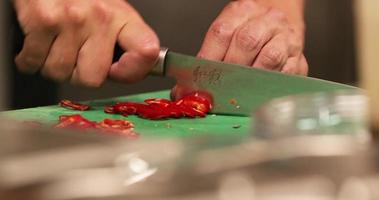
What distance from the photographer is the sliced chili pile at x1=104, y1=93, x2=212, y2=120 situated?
2.59ft

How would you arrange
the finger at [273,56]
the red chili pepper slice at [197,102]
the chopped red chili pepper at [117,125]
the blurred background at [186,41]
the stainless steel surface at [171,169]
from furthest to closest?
the blurred background at [186,41]
the finger at [273,56]
the red chili pepper slice at [197,102]
the chopped red chili pepper at [117,125]
the stainless steel surface at [171,169]

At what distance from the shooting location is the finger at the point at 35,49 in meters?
0.85

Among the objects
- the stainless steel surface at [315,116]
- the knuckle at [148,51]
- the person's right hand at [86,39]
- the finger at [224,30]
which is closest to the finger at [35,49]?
the person's right hand at [86,39]

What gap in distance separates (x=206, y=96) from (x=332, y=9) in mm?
710

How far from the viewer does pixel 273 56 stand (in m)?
0.98

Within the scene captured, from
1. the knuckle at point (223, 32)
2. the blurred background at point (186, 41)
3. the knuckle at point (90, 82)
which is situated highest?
the knuckle at point (223, 32)

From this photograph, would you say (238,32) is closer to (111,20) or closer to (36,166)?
(111,20)

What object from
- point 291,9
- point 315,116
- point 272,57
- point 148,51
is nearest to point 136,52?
point 148,51

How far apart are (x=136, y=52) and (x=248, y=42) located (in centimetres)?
20

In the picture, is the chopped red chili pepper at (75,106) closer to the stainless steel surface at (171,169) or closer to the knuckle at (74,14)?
the knuckle at (74,14)

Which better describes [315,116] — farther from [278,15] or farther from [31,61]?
[278,15]

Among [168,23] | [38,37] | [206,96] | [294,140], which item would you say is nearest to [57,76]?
[38,37]

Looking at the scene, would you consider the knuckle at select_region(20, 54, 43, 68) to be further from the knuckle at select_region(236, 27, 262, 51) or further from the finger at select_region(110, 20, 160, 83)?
the knuckle at select_region(236, 27, 262, 51)

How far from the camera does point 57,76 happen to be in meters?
0.88
